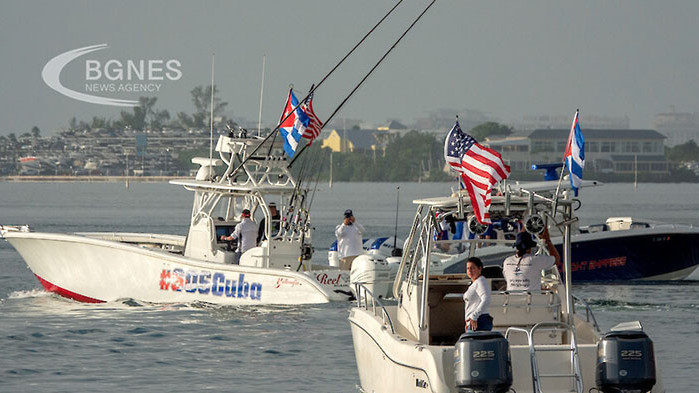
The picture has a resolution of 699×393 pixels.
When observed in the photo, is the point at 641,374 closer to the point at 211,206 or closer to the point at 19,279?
the point at 211,206

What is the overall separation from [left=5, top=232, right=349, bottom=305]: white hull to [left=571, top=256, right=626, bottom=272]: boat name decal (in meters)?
8.76

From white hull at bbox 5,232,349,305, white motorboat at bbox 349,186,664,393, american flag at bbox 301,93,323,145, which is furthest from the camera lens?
american flag at bbox 301,93,323,145

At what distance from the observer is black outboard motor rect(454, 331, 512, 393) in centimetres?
1237

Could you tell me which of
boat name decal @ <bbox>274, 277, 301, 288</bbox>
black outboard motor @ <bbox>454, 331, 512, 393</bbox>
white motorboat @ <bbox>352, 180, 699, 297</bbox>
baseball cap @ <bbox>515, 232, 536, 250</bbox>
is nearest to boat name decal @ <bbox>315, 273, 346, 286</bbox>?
boat name decal @ <bbox>274, 277, 301, 288</bbox>

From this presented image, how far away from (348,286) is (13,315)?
6475 millimetres

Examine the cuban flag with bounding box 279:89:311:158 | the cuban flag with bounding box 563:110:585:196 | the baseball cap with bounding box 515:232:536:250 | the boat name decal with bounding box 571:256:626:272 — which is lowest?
the boat name decal with bounding box 571:256:626:272

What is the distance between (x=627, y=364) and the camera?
41.2 feet

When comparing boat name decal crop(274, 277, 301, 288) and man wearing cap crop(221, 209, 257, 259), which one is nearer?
boat name decal crop(274, 277, 301, 288)

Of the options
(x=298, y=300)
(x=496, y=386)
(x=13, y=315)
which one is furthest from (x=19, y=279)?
(x=496, y=386)

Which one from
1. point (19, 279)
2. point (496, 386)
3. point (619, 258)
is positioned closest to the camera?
point (496, 386)

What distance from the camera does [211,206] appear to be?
26.2 meters

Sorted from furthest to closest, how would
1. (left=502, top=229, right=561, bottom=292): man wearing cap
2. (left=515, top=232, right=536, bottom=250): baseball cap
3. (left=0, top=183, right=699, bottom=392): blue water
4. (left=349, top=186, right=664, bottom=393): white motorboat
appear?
(left=0, top=183, right=699, bottom=392): blue water, (left=515, top=232, right=536, bottom=250): baseball cap, (left=502, top=229, right=561, bottom=292): man wearing cap, (left=349, top=186, right=664, bottom=393): white motorboat

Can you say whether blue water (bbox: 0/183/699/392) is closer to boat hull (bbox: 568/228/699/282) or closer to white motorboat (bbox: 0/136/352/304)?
white motorboat (bbox: 0/136/352/304)

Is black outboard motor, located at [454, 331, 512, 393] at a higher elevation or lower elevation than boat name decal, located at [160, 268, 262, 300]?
lower
